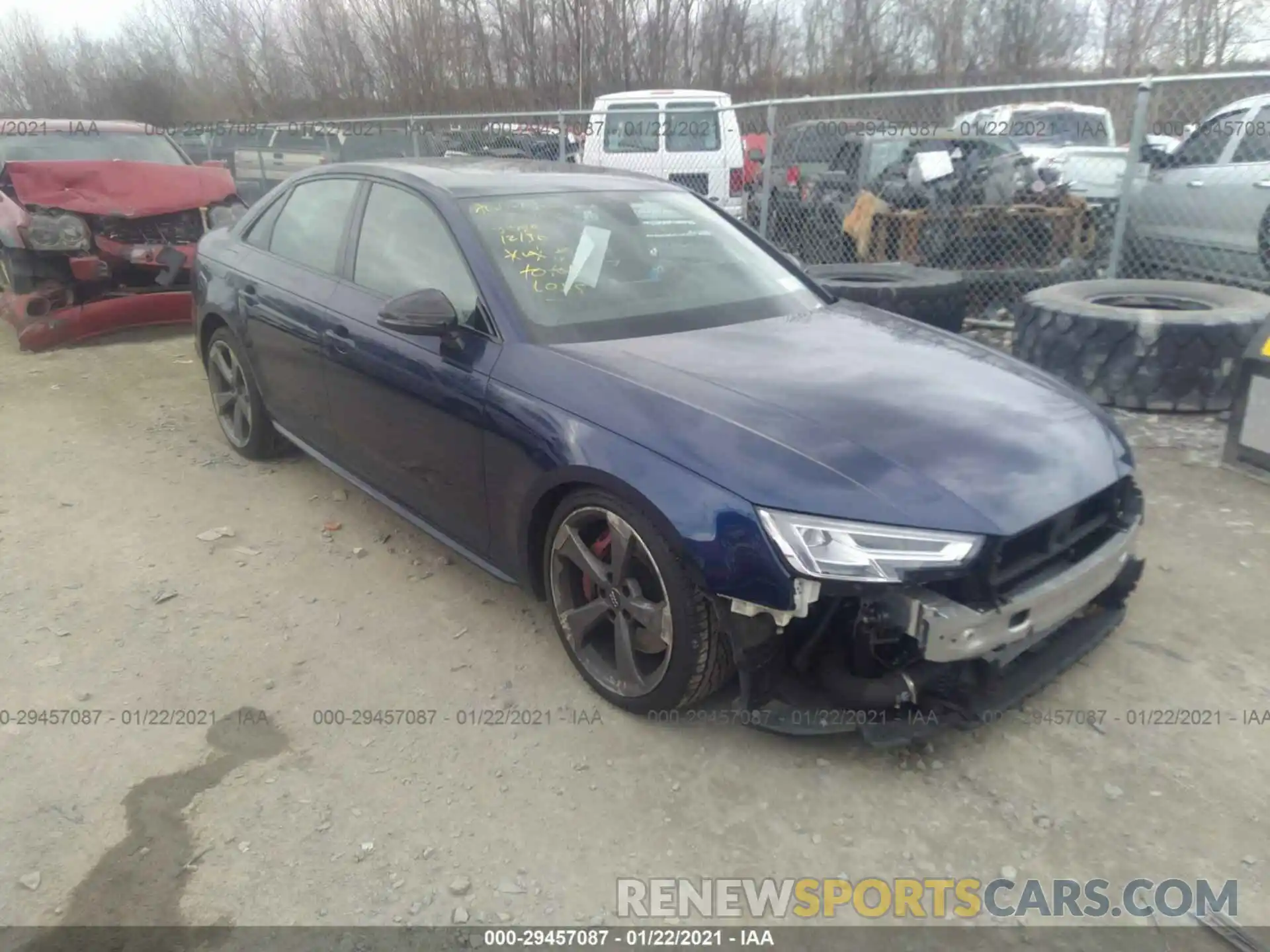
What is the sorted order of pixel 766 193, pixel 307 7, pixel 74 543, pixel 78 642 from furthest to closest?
pixel 307 7
pixel 766 193
pixel 74 543
pixel 78 642

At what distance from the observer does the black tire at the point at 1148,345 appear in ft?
16.5

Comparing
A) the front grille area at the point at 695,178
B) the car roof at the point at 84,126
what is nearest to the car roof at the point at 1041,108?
the front grille area at the point at 695,178

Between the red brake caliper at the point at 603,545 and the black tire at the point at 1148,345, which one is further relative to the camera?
the black tire at the point at 1148,345

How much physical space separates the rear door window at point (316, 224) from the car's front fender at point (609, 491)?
1.46m

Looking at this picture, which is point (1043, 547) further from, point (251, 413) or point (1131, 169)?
point (1131, 169)

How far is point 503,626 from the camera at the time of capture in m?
3.42

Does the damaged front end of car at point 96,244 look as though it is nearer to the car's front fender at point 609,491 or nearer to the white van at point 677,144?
the white van at point 677,144

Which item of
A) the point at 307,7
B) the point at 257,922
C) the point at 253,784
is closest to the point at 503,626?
the point at 253,784

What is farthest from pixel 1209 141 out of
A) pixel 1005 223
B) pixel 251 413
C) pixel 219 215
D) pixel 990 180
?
pixel 219 215

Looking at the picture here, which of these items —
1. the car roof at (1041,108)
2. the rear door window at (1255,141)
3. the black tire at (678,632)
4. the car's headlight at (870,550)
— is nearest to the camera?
the car's headlight at (870,550)

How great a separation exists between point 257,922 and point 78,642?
1.71 metres

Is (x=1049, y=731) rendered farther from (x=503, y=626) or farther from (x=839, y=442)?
(x=503, y=626)

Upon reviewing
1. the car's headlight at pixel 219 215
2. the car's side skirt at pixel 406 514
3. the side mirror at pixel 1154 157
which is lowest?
the car's side skirt at pixel 406 514

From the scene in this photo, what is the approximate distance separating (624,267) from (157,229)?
6.08 m
